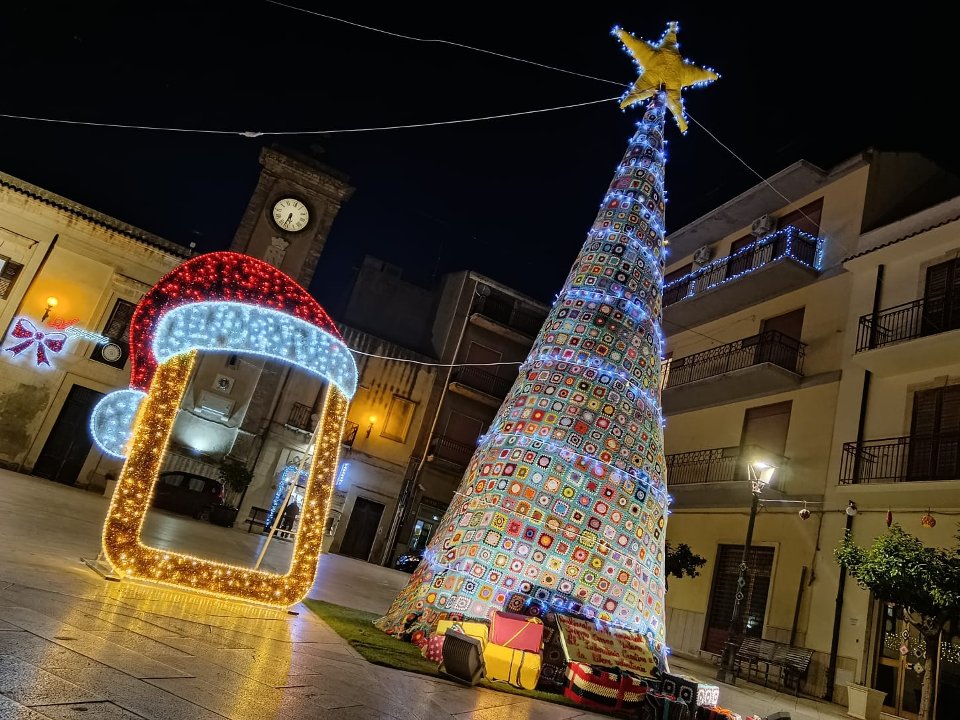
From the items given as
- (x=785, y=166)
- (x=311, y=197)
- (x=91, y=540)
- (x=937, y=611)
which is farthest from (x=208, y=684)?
(x=311, y=197)

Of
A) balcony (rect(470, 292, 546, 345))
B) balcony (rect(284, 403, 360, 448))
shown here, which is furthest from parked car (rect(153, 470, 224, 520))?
balcony (rect(470, 292, 546, 345))

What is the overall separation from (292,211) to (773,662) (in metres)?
20.6

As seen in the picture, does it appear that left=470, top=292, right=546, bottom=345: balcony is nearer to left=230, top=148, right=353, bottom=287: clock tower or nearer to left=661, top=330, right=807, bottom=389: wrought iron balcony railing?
left=230, top=148, right=353, bottom=287: clock tower

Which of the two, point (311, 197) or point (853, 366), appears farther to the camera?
point (311, 197)

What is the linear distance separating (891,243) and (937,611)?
24.2 ft

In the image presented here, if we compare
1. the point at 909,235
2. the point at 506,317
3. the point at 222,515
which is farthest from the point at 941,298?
the point at 222,515

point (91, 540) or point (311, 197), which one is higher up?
point (311, 197)

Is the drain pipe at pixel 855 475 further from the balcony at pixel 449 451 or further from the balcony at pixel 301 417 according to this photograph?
the balcony at pixel 301 417

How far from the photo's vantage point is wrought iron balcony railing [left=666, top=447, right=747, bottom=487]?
48.0 feet

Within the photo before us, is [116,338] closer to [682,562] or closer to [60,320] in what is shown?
[60,320]

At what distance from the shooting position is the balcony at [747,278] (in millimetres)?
14688

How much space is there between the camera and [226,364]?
72.5 feet

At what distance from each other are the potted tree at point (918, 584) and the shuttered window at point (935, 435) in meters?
2.07

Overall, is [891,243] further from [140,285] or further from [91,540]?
[140,285]
